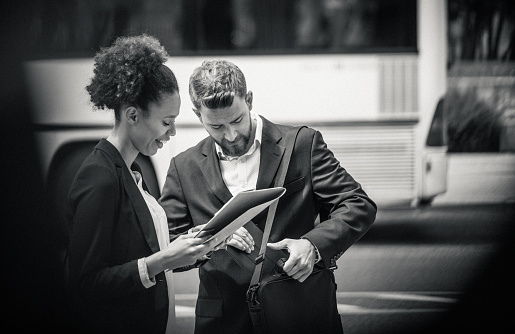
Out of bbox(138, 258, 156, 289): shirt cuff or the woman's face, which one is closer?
bbox(138, 258, 156, 289): shirt cuff

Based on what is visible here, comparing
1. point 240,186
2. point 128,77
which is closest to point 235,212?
point 240,186

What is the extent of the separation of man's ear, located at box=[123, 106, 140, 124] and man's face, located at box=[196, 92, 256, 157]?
0.22 m

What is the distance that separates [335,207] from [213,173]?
36cm

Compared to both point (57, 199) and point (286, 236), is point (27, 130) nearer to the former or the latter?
point (57, 199)

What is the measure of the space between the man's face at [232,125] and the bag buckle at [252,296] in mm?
381

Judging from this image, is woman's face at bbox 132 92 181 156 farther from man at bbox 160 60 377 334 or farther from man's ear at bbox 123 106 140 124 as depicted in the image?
man at bbox 160 60 377 334

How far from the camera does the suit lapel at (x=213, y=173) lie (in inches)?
73.0

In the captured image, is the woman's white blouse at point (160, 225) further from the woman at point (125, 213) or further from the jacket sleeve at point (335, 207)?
the jacket sleeve at point (335, 207)

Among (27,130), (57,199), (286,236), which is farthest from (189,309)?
(286,236)

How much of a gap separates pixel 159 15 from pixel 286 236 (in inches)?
99.4


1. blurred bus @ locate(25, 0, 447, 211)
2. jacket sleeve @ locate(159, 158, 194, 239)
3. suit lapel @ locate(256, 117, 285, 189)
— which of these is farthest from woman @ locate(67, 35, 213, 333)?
blurred bus @ locate(25, 0, 447, 211)

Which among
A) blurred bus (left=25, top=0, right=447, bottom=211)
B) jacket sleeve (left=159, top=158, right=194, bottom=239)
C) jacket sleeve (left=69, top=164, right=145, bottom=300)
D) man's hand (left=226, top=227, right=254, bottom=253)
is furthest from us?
blurred bus (left=25, top=0, right=447, bottom=211)

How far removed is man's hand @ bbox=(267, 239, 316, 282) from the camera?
171 centimetres

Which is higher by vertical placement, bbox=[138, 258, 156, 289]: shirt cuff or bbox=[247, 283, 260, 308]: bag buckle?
bbox=[138, 258, 156, 289]: shirt cuff
